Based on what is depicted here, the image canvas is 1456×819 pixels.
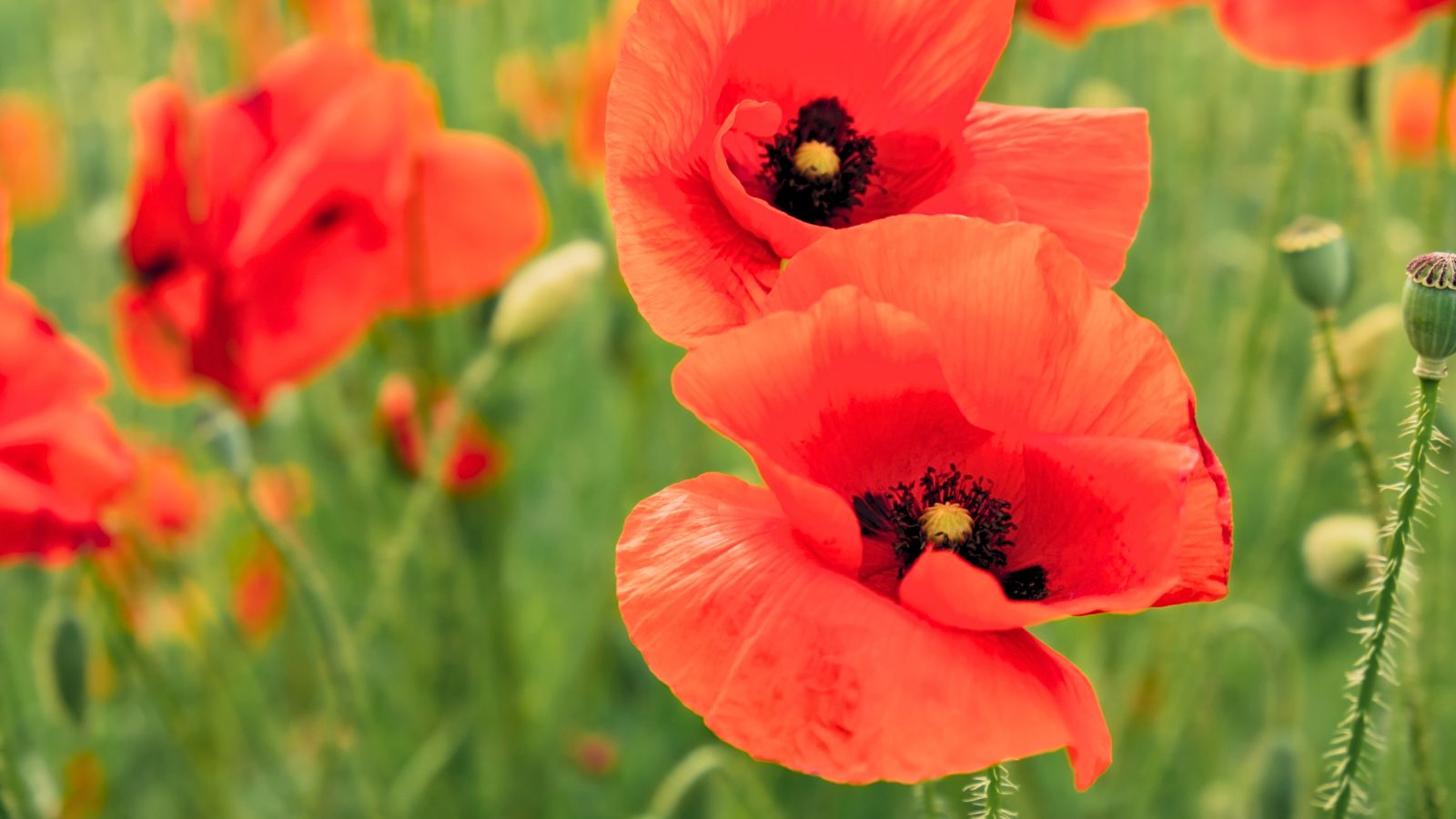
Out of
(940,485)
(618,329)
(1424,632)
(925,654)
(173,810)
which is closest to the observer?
(925,654)

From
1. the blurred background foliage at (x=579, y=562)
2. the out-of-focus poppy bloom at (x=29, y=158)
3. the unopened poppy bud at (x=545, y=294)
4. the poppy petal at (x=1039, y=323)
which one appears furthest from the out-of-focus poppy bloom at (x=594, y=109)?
the out-of-focus poppy bloom at (x=29, y=158)

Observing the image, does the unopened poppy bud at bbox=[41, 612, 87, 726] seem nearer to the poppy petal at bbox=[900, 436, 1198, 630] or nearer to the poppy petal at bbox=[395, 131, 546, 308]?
the poppy petal at bbox=[395, 131, 546, 308]

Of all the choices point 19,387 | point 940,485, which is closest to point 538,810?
point 19,387

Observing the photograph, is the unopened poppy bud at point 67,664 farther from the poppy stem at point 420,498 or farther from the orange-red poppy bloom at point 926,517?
the orange-red poppy bloom at point 926,517

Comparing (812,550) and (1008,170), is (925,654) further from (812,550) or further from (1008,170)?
(1008,170)

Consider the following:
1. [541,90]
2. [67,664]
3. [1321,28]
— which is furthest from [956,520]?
[541,90]

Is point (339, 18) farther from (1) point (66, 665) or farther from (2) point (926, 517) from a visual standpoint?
(2) point (926, 517)
